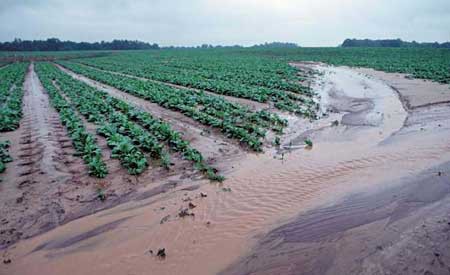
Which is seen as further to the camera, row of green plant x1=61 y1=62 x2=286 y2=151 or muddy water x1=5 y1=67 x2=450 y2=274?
row of green plant x1=61 y1=62 x2=286 y2=151

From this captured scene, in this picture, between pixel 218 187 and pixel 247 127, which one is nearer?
pixel 218 187

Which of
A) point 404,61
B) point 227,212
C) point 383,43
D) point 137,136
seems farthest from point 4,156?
point 383,43

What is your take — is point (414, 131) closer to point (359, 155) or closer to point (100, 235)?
point (359, 155)

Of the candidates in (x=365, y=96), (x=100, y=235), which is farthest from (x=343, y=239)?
(x=365, y=96)

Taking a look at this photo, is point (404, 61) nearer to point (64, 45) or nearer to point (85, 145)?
point (85, 145)

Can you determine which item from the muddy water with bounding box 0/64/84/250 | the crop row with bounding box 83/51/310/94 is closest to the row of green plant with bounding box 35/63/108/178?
the muddy water with bounding box 0/64/84/250

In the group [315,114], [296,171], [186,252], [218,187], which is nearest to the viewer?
[186,252]

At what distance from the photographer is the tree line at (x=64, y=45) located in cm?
10376

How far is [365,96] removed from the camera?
17.1 meters

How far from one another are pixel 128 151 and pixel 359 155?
19.7ft

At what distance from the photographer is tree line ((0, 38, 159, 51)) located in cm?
10376

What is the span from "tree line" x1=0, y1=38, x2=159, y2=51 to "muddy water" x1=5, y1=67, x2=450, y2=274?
11966 cm

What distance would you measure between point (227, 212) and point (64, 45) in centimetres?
13080

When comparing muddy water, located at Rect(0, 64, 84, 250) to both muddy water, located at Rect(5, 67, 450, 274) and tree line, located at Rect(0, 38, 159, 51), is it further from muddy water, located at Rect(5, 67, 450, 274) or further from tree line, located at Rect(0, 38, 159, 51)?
tree line, located at Rect(0, 38, 159, 51)
